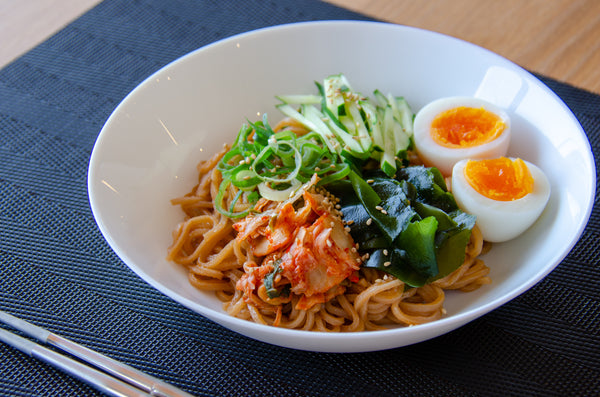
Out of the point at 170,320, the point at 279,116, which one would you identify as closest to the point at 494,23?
the point at 279,116

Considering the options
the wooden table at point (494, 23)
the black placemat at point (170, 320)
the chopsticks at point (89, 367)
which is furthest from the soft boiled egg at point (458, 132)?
the chopsticks at point (89, 367)

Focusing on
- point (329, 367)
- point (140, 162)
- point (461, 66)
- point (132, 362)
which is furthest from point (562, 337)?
point (140, 162)

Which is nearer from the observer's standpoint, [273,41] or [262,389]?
[262,389]

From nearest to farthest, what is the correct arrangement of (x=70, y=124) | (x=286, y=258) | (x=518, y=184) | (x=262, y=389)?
(x=262, y=389)
(x=286, y=258)
(x=518, y=184)
(x=70, y=124)

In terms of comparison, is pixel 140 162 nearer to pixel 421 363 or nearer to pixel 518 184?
pixel 421 363

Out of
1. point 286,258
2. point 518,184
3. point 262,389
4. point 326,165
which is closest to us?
point 262,389
